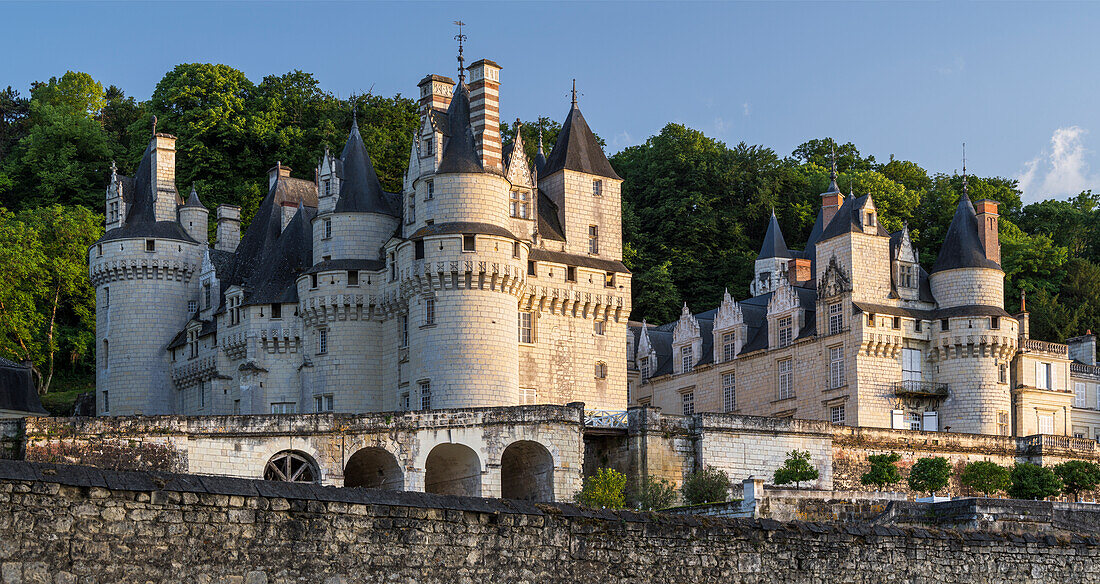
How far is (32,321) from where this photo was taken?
229 feet

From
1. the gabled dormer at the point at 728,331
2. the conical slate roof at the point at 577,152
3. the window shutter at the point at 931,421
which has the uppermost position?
Result: the conical slate roof at the point at 577,152

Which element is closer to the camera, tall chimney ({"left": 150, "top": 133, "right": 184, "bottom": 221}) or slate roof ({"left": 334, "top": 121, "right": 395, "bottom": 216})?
slate roof ({"left": 334, "top": 121, "right": 395, "bottom": 216})

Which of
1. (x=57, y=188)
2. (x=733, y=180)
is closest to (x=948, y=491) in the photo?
(x=733, y=180)


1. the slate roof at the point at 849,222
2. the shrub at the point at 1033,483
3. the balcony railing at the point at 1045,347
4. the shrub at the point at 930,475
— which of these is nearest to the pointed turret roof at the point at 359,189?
the slate roof at the point at 849,222

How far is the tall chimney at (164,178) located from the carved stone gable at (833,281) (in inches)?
1000

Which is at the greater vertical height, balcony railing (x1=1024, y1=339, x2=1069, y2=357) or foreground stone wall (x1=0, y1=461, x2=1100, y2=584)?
balcony railing (x1=1024, y1=339, x2=1069, y2=357)

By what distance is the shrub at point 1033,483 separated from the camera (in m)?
51.0

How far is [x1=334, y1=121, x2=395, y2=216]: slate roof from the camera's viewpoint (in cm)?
5503

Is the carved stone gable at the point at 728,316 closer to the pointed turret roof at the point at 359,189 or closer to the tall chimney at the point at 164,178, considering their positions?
the pointed turret roof at the point at 359,189

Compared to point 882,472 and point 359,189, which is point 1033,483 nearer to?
point 882,472

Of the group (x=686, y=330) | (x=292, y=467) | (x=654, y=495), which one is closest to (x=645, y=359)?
(x=686, y=330)

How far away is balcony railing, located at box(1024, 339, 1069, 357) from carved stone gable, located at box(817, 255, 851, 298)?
7861mm

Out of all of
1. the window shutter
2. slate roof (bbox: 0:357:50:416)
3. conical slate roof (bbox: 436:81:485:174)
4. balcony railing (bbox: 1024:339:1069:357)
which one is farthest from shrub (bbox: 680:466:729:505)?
slate roof (bbox: 0:357:50:416)

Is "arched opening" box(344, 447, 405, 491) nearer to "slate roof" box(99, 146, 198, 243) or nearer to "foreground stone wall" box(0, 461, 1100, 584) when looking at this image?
"slate roof" box(99, 146, 198, 243)
